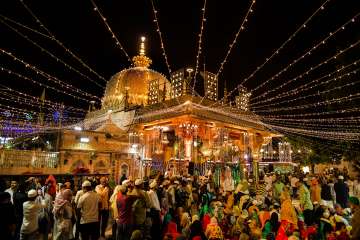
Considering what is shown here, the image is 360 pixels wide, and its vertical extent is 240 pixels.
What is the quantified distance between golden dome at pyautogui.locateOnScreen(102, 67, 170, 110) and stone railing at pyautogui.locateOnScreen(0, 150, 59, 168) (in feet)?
27.4

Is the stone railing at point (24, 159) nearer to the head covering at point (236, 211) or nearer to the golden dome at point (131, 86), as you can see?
the golden dome at point (131, 86)

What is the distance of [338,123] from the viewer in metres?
18.7

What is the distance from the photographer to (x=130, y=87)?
26109 millimetres

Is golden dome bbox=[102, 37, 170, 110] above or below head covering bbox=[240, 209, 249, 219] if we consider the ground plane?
above

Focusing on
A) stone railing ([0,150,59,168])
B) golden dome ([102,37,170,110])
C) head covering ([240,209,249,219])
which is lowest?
head covering ([240,209,249,219])

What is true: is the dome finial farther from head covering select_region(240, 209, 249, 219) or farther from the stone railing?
head covering select_region(240, 209, 249, 219)

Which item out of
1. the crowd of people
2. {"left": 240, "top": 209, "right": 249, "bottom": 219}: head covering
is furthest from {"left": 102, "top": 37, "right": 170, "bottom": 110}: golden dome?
{"left": 240, "top": 209, "right": 249, "bottom": 219}: head covering

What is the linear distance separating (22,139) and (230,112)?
17.4 meters

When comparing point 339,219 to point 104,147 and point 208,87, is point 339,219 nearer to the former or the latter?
point 208,87

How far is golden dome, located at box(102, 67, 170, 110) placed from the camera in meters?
25.2

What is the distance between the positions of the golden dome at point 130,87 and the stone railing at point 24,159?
27.4 ft

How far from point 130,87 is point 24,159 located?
39.6ft

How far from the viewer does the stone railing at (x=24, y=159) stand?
15286 millimetres

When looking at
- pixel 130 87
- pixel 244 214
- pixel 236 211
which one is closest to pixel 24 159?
pixel 130 87
